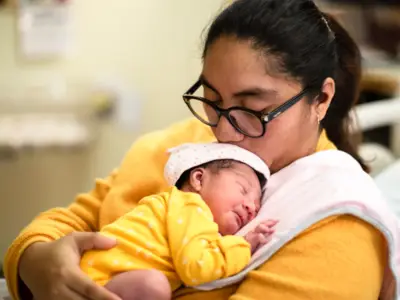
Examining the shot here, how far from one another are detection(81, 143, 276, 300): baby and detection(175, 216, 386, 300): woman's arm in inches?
1.5

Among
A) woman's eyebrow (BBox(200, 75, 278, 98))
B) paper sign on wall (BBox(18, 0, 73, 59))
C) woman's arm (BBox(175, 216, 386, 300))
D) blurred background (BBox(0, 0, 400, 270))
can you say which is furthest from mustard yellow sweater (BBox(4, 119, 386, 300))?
paper sign on wall (BBox(18, 0, 73, 59))

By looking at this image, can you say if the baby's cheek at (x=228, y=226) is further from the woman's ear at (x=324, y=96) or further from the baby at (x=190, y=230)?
the woman's ear at (x=324, y=96)

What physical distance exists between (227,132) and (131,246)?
25cm

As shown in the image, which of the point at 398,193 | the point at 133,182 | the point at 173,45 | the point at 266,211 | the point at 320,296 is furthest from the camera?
the point at 173,45

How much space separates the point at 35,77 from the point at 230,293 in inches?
88.9

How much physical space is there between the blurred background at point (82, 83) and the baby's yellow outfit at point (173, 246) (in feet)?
6.34

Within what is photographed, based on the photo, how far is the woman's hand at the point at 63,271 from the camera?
98cm

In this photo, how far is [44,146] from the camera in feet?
9.49

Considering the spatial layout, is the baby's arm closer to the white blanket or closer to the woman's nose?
the white blanket

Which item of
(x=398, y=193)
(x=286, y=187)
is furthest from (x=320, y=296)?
(x=398, y=193)

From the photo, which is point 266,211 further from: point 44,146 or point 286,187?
point 44,146

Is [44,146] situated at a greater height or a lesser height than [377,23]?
lesser

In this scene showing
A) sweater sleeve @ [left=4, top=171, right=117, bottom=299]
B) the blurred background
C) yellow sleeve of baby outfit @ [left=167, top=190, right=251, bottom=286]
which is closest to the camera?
yellow sleeve of baby outfit @ [left=167, top=190, right=251, bottom=286]

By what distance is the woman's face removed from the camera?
105 centimetres
